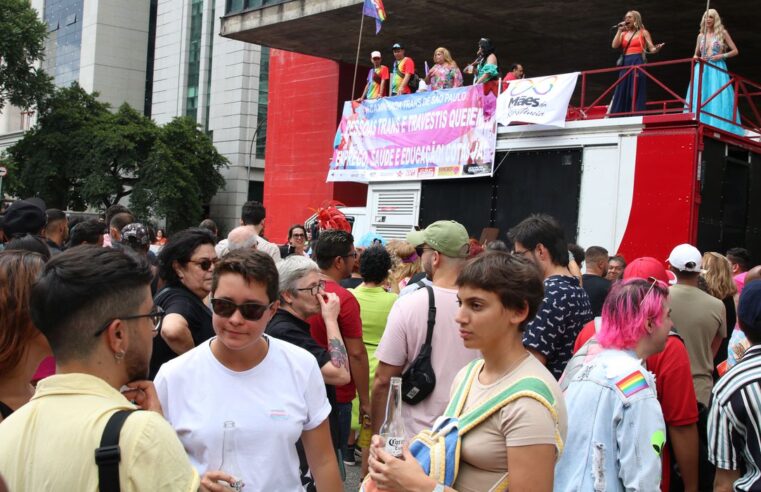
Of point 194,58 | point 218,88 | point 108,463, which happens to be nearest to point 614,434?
point 108,463

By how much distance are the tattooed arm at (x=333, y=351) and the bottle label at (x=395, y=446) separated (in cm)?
143

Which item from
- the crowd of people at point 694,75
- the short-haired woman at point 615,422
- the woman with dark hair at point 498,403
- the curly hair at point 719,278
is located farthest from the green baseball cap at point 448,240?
the crowd of people at point 694,75

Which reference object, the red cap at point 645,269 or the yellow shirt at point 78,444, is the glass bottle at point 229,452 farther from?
the red cap at point 645,269

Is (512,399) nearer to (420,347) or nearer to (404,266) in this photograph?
(420,347)

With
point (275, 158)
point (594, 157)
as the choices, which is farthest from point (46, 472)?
point (275, 158)

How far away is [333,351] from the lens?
4.18 m

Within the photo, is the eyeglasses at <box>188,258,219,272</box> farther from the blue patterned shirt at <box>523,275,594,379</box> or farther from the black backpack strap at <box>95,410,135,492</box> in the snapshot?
the black backpack strap at <box>95,410,135,492</box>

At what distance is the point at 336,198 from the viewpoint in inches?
839

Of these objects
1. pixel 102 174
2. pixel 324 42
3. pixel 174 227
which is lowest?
pixel 174 227

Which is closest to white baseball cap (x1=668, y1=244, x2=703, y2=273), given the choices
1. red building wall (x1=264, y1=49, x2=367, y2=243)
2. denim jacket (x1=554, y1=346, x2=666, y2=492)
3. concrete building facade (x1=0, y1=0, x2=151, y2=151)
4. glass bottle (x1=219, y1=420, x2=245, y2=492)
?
denim jacket (x1=554, y1=346, x2=666, y2=492)

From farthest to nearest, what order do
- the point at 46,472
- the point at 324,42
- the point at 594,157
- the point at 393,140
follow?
the point at 324,42 → the point at 393,140 → the point at 594,157 → the point at 46,472

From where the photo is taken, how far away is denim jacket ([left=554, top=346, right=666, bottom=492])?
3.29 meters

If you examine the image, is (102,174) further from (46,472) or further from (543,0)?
(46,472)

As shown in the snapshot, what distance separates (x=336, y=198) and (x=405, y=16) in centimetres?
526
